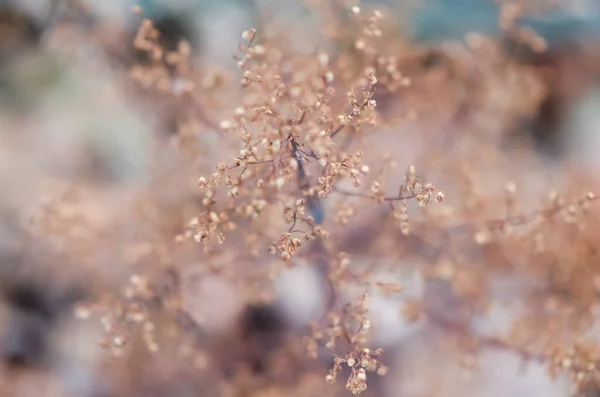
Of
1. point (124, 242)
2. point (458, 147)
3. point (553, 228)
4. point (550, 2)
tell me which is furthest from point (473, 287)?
point (124, 242)

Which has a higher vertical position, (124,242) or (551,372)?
(124,242)

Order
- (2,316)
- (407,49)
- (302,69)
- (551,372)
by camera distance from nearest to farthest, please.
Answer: (551,372) → (302,69) → (407,49) → (2,316)

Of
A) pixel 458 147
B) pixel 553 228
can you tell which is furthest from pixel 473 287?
pixel 458 147

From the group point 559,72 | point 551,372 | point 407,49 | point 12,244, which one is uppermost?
point 559,72

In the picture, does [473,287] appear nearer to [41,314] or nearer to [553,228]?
[553,228]

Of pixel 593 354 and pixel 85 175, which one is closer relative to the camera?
pixel 593 354

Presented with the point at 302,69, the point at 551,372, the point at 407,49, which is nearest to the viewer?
the point at 551,372
